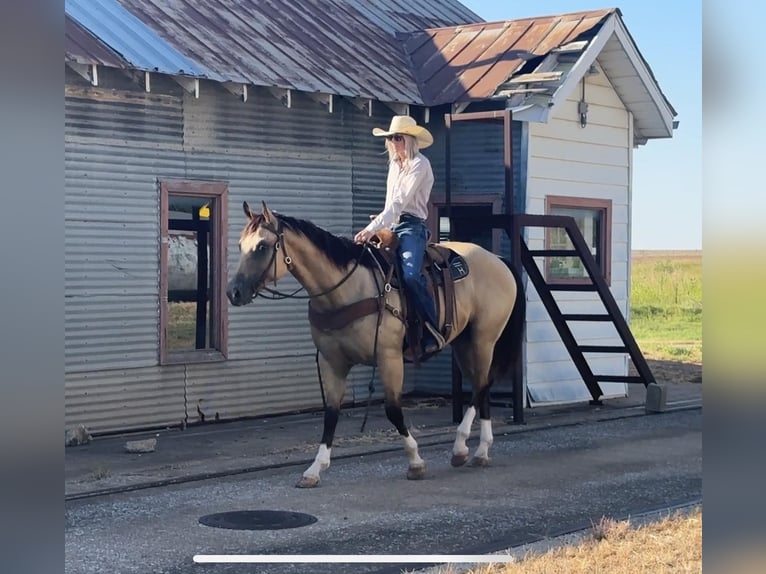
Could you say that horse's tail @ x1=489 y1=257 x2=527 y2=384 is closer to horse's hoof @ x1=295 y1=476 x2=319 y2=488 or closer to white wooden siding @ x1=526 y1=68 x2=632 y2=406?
horse's hoof @ x1=295 y1=476 x2=319 y2=488

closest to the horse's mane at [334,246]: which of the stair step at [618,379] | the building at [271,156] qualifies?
the building at [271,156]

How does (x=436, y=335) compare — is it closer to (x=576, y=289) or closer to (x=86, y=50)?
(x=576, y=289)

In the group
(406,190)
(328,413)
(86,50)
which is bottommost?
(328,413)

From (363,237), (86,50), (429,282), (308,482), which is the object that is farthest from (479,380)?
(86,50)

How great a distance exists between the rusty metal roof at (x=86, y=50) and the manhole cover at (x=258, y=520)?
183 inches

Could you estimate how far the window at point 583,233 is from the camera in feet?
44.0

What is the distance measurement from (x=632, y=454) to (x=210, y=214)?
5.05 m

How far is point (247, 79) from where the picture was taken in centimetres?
1123

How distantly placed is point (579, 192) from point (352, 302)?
6.13 meters

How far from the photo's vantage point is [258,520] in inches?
284

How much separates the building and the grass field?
8.64m

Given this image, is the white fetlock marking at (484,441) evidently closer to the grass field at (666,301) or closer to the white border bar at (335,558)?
the white border bar at (335,558)

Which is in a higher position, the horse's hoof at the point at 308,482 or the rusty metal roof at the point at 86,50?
the rusty metal roof at the point at 86,50
